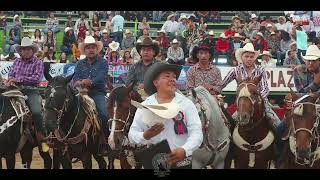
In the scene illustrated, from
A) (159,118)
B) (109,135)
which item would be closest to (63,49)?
(109,135)

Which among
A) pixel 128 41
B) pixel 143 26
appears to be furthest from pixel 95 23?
pixel 128 41

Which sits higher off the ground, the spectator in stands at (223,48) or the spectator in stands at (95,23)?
the spectator in stands at (95,23)

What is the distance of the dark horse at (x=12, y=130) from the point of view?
9258 mm

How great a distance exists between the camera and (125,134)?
851 centimetres

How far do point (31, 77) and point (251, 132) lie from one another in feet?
10.7

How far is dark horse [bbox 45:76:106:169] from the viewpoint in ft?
28.4

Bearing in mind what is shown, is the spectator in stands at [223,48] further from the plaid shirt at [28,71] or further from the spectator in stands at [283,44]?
the plaid shirt at [28,71]

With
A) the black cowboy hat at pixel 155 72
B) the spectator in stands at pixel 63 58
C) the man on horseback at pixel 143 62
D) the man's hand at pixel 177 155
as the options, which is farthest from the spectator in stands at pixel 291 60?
the man's hand at pixel 177 155

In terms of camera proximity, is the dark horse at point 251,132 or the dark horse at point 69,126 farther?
the dark horse at point 69,126

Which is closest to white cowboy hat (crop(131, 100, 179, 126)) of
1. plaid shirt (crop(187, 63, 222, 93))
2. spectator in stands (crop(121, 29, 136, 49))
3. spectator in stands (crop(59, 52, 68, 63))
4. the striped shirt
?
plaid shirt (crop(187, 63, 222, 93))

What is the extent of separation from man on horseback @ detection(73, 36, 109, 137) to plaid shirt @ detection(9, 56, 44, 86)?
0.57 meters

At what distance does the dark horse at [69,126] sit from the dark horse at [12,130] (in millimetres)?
530

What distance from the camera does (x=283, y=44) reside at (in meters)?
12.9
